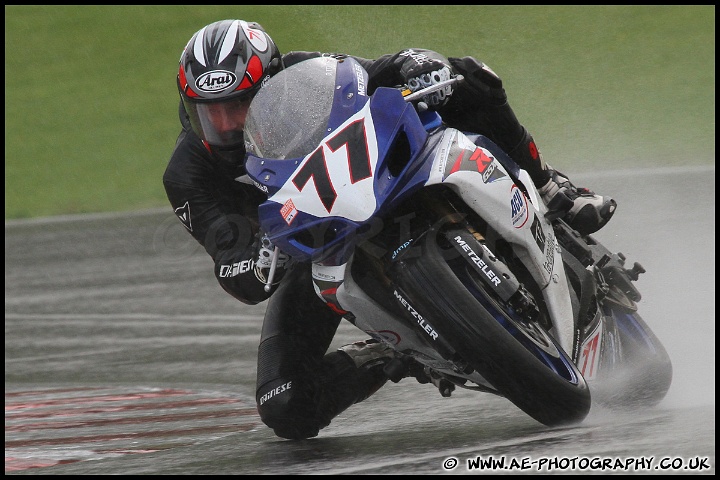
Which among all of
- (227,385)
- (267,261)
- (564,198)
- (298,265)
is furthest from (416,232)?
(227,385)

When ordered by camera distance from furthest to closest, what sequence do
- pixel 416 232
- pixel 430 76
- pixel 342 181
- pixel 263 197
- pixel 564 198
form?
pixel 263 197
pixel 564 198
pixel 430 76
pixel 416 232
pixel 342 181

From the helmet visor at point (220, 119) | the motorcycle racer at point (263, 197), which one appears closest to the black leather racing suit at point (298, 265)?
the motorcycle racer at point (263, 197)

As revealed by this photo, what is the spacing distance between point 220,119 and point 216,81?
0.16m

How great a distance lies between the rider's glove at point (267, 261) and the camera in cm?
406

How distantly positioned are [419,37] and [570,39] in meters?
3.60

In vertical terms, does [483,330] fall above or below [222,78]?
below

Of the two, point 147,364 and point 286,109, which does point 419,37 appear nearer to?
point 147,364

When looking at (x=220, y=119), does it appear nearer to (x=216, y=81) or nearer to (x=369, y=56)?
(x=216, y=81)

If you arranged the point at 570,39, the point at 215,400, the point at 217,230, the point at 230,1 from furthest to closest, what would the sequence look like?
the point at 230,1 → the point at 570,39 → the point at 215,400 → the point at 217,230

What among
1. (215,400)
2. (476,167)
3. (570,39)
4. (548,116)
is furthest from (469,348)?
(570,39)

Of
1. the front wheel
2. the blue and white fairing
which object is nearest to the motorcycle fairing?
the blue and white fairing

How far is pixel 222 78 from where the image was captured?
443 centimetres

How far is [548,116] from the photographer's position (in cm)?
1496

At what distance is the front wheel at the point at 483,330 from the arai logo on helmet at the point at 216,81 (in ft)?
3.92
